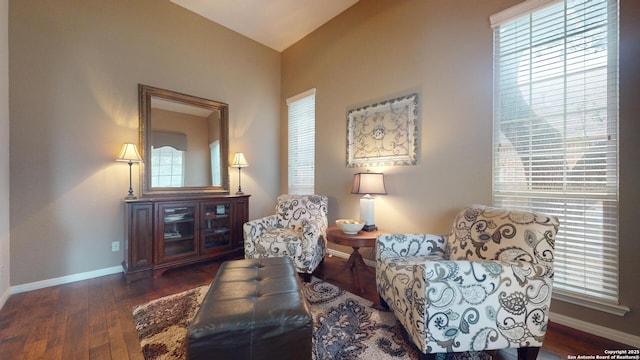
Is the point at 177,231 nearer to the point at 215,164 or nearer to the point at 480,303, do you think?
the point at 215,164

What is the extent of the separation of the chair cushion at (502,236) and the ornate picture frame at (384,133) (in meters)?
0.93

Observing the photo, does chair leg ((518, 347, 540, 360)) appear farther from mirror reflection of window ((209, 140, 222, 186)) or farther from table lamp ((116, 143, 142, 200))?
table lamp ((116, 143, 142, 200))

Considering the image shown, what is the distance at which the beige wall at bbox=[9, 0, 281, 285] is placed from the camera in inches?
90.2

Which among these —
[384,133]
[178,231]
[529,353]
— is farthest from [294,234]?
[529,353]

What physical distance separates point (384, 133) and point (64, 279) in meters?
3.65

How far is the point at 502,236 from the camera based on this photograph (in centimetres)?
157

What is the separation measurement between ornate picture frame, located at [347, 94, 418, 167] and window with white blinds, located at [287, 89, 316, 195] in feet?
2.40

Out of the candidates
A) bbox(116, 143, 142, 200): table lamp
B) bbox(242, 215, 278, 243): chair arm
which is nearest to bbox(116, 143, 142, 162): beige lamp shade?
bbox(116, 143, 142, 200): table lamp

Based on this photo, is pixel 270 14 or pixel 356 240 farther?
pixel 270 14

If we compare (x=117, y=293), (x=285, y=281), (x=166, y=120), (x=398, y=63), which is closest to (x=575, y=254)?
(x=285, y=281)

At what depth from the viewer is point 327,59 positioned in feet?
11.3

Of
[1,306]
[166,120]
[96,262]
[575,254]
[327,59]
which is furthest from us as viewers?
[327,59]

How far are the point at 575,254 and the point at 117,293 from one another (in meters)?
3.75

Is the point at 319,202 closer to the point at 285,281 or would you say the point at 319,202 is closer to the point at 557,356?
the point at 285,281
